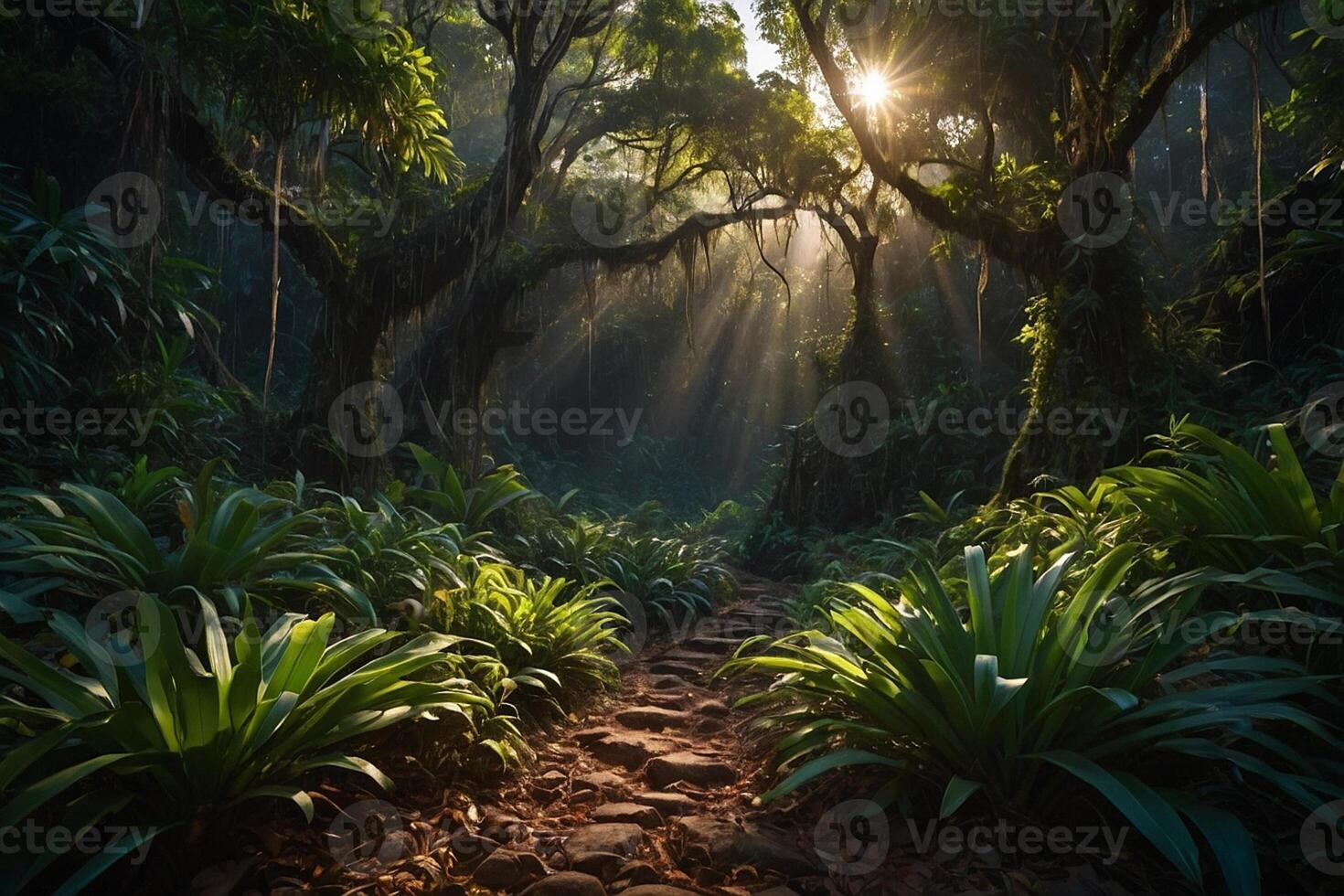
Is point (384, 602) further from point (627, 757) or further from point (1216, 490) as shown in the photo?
point (1216, 490)

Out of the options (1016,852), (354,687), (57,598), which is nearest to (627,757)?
(354,687)

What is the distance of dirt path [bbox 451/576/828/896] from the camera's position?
1.83 m

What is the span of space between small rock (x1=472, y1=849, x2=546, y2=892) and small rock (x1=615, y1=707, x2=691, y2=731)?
4.42 feet

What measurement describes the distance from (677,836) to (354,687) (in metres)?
0.99

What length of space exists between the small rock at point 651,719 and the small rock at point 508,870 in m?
1.35

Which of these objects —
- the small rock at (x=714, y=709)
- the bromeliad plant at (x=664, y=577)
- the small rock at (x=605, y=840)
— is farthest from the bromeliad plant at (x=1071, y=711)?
the bromeliad plant at (x=664, y=577)

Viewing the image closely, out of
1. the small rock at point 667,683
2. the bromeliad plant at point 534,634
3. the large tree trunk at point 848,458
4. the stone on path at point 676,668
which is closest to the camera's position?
the bromeliad plant at point 534,634

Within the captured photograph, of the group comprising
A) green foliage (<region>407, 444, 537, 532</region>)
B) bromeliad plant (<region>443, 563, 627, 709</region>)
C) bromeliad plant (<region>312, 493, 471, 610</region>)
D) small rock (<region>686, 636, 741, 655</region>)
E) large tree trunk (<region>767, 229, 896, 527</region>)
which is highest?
large tree trunk (<region>767, 229, 896, 527</region>)

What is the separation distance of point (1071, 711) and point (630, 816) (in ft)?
4.16

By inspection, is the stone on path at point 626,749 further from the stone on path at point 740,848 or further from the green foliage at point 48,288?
the green foliage at point 48,288

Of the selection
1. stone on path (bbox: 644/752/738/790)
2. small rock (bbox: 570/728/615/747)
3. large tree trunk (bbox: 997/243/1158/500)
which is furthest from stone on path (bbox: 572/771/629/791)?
large tree trunk (bbox: 997/243/1158/500)

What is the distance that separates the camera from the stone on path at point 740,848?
6.14ft

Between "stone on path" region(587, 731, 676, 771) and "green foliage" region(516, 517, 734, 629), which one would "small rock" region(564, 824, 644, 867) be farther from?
"green foliage" region(516, 517, 734, 629)

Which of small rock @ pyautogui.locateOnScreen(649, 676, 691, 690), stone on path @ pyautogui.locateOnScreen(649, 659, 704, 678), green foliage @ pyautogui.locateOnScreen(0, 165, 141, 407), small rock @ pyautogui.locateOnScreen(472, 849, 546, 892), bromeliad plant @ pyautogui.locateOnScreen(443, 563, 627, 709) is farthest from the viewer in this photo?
stone on path @ pyautogui.locateOnScreen(649, 659, 704, 678)
